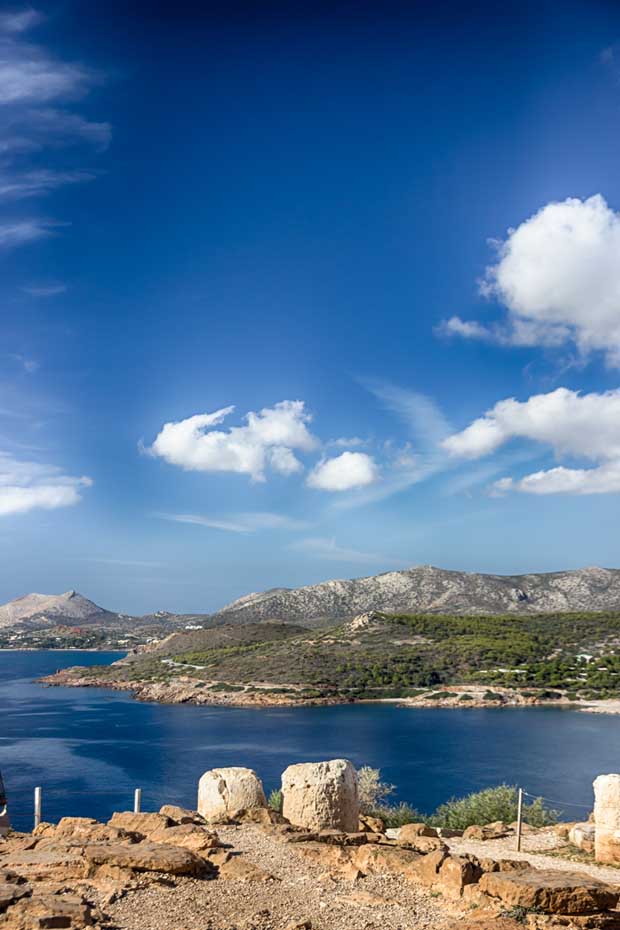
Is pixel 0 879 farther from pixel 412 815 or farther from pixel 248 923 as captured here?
pixel 412 815

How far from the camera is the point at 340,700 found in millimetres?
71500

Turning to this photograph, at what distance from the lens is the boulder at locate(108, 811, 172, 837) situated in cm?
1113

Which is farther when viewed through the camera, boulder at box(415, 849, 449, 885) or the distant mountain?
the distant mountain

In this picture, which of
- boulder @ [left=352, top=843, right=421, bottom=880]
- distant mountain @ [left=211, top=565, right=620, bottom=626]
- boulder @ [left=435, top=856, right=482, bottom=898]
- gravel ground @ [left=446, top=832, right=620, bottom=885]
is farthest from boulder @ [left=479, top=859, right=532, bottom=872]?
distant mountain @ [left=211, top=565, right=620, bottom=626]

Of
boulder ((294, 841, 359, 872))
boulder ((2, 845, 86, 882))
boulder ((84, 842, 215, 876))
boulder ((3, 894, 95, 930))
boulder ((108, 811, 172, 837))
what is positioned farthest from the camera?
boulder ((108, 811, 172, 837))

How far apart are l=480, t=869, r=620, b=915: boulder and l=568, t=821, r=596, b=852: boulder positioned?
5.65 m

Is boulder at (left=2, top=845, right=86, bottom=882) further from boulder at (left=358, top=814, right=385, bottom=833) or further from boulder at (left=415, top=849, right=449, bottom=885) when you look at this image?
boulder at (left=358, top=814, right=385, bottom=833)

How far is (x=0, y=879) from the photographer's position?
26.6 ft

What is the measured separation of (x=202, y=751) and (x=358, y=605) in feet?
283

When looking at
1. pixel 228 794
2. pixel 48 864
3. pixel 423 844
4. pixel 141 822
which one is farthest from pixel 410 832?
pixel 48 864

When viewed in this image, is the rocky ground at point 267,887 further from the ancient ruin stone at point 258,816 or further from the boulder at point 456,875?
the ancient ruin stone at point 258,816

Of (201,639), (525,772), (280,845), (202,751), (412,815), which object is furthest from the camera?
(201,639)

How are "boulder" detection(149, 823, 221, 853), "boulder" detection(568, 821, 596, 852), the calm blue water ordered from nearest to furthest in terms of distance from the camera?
"boulder" detection(149, 823, 221, 853)
"boulder" detection(568, 821, 596, 852)
the calm blue water

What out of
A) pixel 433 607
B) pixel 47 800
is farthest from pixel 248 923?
pixel 433 607
